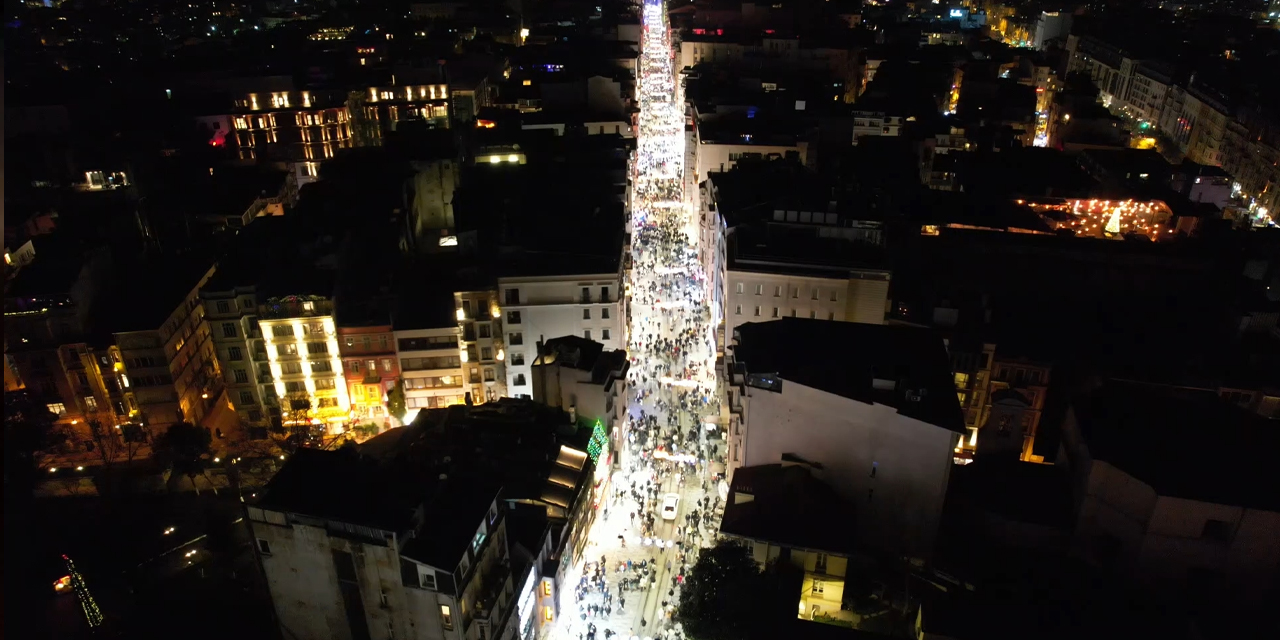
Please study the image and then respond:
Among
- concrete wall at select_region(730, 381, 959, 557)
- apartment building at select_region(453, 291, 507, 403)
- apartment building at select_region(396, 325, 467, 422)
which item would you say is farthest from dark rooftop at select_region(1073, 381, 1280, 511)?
apartment building at select_region(396, 325, 467, 422)

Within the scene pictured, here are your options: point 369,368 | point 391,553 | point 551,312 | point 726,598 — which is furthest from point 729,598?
point 369,368

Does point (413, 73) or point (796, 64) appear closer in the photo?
point (413, 73)

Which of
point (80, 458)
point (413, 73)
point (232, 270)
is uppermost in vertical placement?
point (413, 73)

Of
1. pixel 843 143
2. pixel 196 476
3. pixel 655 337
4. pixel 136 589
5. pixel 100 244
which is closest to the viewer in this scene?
pixel 136 589

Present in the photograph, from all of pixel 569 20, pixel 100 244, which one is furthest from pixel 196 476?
pixel 569 20

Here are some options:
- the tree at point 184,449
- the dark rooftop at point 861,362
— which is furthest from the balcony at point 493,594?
the tree at point 184,449

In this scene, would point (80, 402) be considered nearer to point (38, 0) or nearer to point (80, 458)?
point (80, 458)

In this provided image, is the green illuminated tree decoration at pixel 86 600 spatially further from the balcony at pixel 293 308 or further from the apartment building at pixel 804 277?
the apartment building at pixel 804 277
